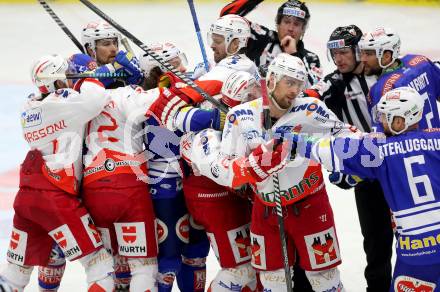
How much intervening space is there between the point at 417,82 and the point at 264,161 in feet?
4.24

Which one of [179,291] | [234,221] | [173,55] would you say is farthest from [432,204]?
[179,291]

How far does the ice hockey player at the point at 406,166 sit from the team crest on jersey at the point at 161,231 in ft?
3.37

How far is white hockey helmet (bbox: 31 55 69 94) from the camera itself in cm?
484

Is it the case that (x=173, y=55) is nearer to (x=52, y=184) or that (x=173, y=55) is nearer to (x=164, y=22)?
(x=52, y=184)

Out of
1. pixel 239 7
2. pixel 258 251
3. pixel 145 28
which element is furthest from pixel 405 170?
pixel 145 28

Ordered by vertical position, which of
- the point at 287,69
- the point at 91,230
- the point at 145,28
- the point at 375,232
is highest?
the point at 287,69

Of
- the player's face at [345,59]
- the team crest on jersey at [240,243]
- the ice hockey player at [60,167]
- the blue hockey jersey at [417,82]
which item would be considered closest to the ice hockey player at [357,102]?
A: the player's face at [345,59]

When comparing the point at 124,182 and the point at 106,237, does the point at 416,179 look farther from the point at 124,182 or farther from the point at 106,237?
the point at 106,237

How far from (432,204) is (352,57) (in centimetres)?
130

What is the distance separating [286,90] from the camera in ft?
14.7

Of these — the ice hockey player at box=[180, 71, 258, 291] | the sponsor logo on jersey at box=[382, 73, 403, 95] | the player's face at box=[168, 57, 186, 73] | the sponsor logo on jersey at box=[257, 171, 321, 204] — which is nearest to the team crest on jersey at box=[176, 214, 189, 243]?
the ice hockey player at box=[180, 71, 258, 291]

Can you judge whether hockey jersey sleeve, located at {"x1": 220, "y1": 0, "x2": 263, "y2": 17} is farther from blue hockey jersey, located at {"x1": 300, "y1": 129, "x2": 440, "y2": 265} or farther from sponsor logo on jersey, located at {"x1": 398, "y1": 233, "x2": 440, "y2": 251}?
sponsor logo on jersey, located at {"x1": 398, "y1": 233, "x2": 440, "y2": 251}

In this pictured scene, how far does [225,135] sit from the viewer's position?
460 centimetres

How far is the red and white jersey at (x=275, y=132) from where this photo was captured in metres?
4.54
